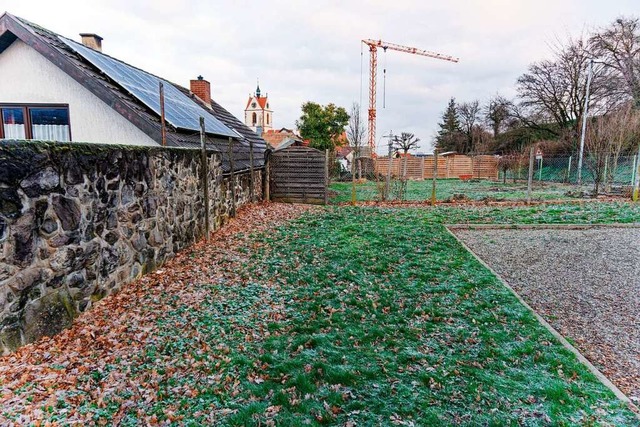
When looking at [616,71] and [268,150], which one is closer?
[268,150]

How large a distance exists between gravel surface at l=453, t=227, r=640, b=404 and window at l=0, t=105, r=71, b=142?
362 inches

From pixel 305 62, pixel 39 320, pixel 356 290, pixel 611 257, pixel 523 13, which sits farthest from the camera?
pixel 305 62

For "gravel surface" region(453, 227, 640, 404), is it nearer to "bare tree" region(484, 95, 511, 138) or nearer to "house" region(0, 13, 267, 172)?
"house" region(0, 13, 267, 172)

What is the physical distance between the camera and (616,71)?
2480 cm

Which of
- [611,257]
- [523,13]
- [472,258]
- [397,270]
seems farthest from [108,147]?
[523,13]

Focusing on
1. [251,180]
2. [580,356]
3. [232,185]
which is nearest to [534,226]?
[580,356]

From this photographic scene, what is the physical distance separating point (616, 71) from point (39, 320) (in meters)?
33.5

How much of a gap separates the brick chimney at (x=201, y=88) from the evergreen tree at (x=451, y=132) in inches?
1387

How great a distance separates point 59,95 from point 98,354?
6.99m

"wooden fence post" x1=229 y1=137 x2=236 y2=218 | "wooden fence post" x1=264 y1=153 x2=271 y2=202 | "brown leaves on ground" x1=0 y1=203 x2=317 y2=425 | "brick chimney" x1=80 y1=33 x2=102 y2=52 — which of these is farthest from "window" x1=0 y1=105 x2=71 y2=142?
"wooden fence post" x1=264 y1=153 x2=271 y2=202

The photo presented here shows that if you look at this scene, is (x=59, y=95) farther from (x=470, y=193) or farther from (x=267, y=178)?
(x=470, y=193)

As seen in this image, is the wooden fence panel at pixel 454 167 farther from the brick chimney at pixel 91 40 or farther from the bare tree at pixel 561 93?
the brick chimney at pixel 91 40

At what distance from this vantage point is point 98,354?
3016 mm

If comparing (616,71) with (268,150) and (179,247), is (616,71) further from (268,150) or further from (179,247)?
(179,247)
